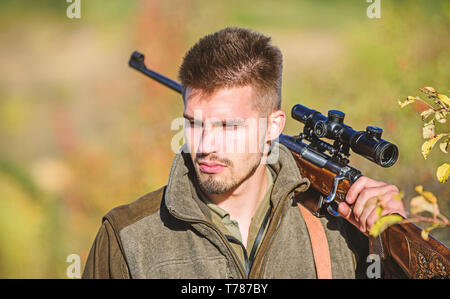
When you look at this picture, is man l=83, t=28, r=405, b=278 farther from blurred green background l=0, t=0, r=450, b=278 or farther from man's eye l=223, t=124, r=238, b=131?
blurred green background l=0, t=0, r=450, b=278

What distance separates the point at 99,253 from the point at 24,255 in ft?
26.5

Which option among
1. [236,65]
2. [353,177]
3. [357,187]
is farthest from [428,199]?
[236,65]

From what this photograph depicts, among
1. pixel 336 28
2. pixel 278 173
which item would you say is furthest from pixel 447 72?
pixel 278 173

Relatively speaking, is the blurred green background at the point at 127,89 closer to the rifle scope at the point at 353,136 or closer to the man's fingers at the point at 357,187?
the rifle scope at the point at 353,136

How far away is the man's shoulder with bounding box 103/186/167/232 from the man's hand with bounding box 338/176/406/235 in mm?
1438

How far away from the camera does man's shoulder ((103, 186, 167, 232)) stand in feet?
10.9

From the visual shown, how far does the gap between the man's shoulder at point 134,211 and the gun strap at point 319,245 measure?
3.87ft

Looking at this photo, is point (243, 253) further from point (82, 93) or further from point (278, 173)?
point (82, 93)

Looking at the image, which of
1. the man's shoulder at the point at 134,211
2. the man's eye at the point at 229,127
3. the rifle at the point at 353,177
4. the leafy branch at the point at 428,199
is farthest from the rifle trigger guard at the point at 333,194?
the man's shoulder at the point at 134,211

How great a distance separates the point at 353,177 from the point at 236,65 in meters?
1.25

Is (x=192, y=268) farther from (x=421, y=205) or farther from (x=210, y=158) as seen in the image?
(x=421, y=205)

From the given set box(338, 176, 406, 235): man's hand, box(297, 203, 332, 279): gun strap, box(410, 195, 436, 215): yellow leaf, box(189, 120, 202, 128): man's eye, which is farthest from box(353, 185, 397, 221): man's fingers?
box(189, 120, 202, 128): man's eye

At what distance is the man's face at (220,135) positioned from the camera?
3328 millimetres
